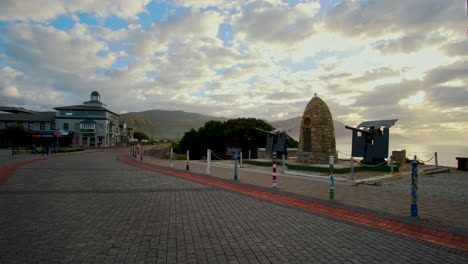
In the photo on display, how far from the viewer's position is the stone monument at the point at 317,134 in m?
18.4

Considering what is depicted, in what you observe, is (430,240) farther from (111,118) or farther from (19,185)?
(111,118)

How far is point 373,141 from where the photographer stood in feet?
52.4

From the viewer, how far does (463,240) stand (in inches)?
181

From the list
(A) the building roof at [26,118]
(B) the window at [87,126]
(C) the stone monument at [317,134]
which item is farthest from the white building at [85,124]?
(C) the stone monument at [317,134]

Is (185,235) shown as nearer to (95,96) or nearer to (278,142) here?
(278,142)

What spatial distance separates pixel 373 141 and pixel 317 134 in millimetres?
3708

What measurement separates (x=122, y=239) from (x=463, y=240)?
236 inches

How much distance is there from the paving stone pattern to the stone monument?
12.3 metres

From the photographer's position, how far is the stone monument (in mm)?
18438

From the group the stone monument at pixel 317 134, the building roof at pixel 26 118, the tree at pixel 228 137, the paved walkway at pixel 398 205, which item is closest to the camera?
the paved walkway at pixel 398 205

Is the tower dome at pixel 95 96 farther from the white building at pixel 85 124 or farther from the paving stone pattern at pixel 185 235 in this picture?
the paving stone pattern at pixel 185 235

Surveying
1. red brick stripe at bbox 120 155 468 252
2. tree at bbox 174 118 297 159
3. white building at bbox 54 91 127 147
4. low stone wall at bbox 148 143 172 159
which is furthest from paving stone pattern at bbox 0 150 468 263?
white building at bbox 54 91 127 147

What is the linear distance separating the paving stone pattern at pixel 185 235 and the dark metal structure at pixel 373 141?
38.1ft

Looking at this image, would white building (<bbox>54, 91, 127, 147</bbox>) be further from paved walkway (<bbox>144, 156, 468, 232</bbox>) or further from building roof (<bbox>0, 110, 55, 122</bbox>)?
paved walkway (<bbox>144, 156, 468, 232</bbox>)
